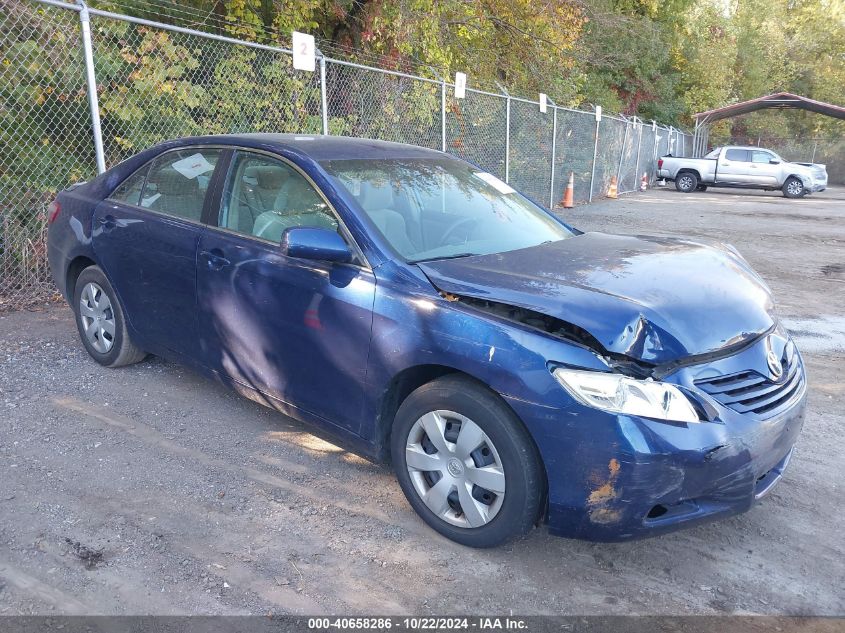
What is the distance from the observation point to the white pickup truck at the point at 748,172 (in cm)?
2431

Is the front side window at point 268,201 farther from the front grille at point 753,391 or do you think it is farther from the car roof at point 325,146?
the front grille at point 753,391

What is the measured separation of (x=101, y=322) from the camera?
4.95 m

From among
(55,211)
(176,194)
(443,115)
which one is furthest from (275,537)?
(443,115)

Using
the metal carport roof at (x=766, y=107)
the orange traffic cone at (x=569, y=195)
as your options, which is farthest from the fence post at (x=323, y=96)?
the metal carport roof at (x=766, y=107)

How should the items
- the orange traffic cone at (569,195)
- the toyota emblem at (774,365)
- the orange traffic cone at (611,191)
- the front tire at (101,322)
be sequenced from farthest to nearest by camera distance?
the orange traffic cone at (611,191)
the orange traffic cone at (569,195)
the front tire at (101,322)
the toyota emblem at (774,365)

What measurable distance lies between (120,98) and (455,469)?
5.72 m

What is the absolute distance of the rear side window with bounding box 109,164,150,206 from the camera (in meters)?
4.63

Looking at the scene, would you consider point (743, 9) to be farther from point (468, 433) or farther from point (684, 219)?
point (468, 433)

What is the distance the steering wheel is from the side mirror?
61 cm

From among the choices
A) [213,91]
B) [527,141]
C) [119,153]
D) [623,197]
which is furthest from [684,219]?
[119,153]

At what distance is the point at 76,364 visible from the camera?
16.9 feet

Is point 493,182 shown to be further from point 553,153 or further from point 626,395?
point 553,153

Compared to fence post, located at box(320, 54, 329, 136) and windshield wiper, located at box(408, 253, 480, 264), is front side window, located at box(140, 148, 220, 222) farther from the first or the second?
fence post, located at box(320, 54, 329, 136)

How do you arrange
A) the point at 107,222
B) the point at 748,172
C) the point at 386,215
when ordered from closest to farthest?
the point at 386,215 → the point at 107,222 → the point at 748,172
